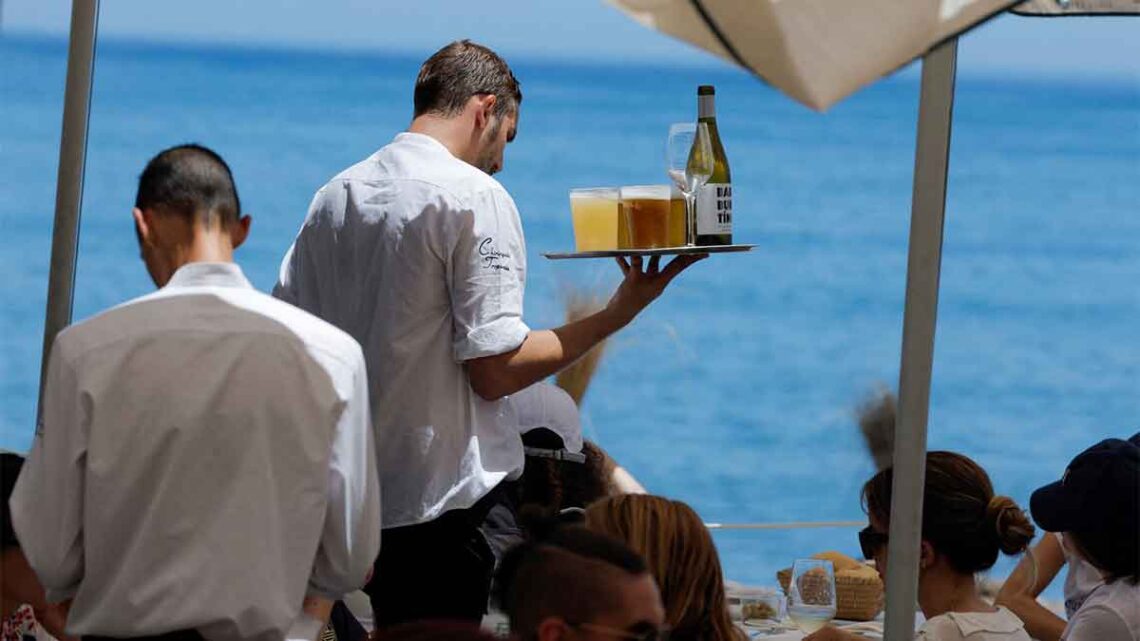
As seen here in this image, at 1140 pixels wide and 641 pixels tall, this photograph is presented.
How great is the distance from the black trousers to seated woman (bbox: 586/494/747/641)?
0.52 metres

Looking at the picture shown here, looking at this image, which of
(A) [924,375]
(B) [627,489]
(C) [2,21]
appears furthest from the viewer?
(B) [627,489]

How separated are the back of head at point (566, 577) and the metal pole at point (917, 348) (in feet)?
1.55

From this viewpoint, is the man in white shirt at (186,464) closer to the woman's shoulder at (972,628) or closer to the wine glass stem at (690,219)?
the wine glass stem at (690,219)

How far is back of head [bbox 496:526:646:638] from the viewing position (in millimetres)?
1783

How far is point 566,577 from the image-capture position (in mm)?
1802

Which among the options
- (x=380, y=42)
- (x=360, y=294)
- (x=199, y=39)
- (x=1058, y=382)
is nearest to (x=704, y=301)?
(x=1058, y=382)

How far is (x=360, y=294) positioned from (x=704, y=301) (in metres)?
23.4

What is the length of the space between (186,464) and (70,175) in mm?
759

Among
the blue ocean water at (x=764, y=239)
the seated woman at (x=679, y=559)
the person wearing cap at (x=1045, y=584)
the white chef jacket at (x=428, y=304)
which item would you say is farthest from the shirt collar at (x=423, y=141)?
the blue ocean water at (x=764, y=239)

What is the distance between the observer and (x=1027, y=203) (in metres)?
33.4

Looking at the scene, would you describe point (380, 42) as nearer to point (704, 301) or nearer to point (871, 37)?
point (704, 301)

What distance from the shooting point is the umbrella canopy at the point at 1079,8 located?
2291 mm

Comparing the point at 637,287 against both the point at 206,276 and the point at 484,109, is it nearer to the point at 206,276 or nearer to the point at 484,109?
the point at 484,109

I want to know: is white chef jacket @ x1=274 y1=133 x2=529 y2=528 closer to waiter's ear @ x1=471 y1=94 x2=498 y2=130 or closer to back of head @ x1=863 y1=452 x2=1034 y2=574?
waiter's ear @ x1=471 y1=94 x2=498 y2=130
